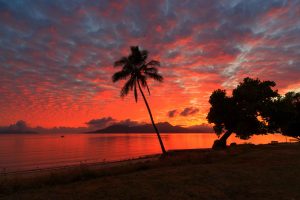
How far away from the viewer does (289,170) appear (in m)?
12.9

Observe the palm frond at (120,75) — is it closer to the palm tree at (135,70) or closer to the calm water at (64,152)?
the palm tree at (135,70)

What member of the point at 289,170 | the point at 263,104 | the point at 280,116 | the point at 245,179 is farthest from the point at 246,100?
the point at 245,179

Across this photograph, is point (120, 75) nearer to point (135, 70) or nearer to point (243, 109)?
point (135, 70)

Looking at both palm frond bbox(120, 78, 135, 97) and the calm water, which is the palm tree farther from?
the calm water

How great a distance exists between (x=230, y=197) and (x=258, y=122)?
34.0 metres

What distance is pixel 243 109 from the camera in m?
38.1

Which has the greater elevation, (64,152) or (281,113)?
(281,113)

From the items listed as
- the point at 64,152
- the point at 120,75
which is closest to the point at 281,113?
the point at 120,75

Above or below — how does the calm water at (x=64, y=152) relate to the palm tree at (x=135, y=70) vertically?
below

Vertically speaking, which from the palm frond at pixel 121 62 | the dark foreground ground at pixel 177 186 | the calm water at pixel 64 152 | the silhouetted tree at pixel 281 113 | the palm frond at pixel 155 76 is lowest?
the calm water at pixel 64 152

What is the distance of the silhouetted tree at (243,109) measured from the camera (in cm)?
3756

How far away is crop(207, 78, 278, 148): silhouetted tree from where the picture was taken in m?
37.6

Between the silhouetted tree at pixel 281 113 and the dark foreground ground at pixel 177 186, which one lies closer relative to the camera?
the dark foreground ground at pixel 177 186

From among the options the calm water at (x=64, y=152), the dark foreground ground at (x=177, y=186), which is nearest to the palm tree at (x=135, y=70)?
the calm water at (x=64, y=152)
